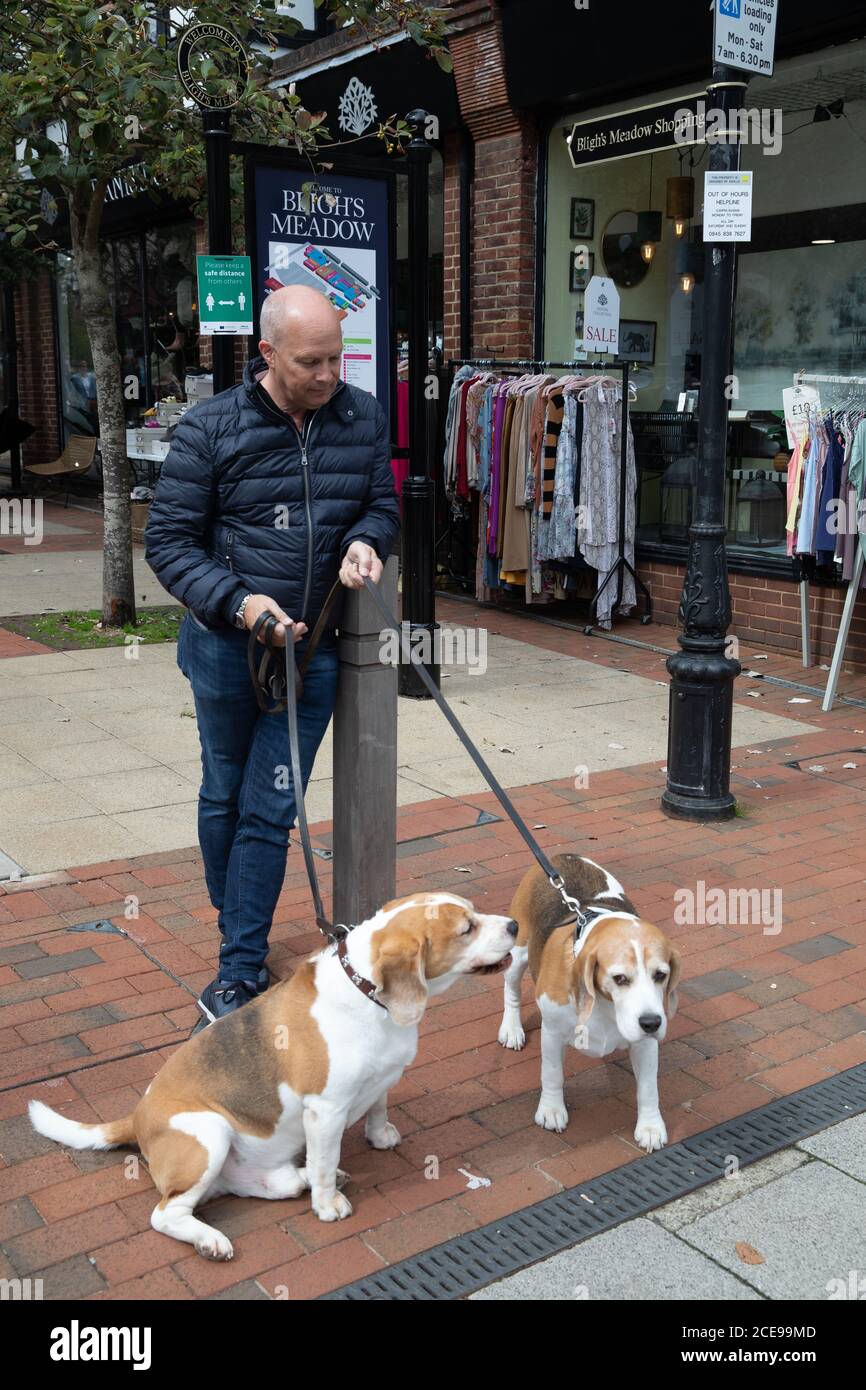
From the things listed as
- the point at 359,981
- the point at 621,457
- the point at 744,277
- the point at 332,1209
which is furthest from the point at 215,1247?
the point at 744,277

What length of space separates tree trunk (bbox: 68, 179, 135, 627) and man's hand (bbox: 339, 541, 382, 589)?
6.09 metres

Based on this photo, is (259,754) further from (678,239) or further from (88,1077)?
(678,239)

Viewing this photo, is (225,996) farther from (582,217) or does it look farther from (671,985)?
(582,217)

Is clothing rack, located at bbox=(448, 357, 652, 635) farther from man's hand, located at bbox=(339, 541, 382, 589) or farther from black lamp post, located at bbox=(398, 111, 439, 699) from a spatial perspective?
man's hand, located at bbox=(339, 541, 382, 589)

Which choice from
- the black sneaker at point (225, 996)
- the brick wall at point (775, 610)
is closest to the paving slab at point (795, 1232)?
the black sneaker at point (225, 996)

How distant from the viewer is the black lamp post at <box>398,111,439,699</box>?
7.55 meters

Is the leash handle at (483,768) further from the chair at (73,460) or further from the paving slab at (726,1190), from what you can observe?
the chair at (73,460)

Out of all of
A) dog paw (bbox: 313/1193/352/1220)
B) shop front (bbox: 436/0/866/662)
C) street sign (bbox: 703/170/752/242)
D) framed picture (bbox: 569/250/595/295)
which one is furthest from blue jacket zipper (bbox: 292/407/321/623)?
framed picture (bbox: 569/250/595/295)

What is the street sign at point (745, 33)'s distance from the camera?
17.8 ft

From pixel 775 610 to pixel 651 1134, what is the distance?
634 centimetres

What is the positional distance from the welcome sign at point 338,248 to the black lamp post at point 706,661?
2232 millimetres

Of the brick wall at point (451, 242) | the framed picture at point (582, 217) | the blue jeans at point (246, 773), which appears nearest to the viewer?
the blue jeans at point (246, 773)

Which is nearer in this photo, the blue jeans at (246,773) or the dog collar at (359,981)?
the dog collar at (359,981)

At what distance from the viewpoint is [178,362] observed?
16516mm
